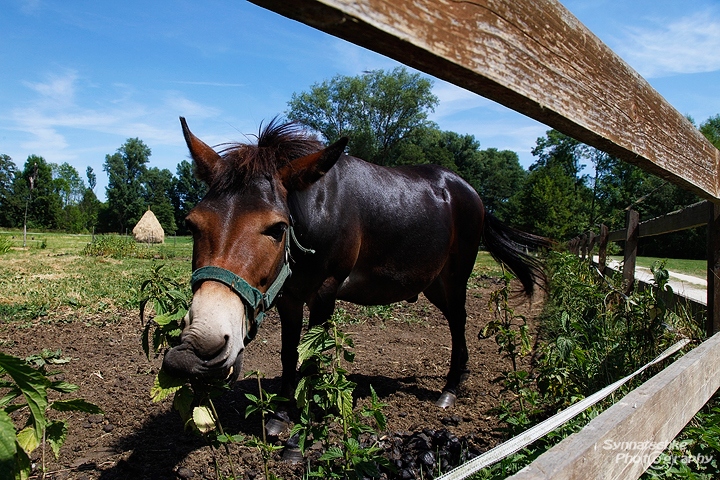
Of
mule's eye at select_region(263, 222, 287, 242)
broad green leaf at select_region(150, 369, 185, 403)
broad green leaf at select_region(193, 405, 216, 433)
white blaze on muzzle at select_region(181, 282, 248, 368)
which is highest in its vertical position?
mule's eye at select_region(263, 222, 287, 242)

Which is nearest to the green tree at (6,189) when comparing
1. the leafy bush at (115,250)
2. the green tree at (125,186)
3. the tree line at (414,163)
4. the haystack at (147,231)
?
the tree line at (414,163)

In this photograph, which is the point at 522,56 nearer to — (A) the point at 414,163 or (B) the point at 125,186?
(A) the point at 414,163

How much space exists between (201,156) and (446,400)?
282 cm

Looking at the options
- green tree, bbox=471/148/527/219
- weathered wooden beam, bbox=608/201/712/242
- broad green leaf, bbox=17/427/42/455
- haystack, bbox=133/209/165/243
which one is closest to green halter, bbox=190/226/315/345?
broad green leaf, bbox=17/427/42/455

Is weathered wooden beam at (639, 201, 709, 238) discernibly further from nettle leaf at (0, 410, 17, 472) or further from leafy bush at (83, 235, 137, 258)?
leafy bush at (83, 235, 137, 258)

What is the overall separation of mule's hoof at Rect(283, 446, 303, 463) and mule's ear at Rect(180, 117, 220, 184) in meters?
1.71

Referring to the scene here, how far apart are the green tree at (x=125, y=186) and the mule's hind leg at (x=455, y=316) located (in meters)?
71.1

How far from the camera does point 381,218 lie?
3621 mm

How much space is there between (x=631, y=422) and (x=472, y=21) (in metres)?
1.30

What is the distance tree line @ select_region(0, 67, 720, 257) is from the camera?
113 ft

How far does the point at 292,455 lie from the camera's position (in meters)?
2.79

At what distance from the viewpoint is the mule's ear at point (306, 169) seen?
2493mm

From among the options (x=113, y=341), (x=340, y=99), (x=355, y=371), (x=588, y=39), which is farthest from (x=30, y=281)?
(x=340, y=99)

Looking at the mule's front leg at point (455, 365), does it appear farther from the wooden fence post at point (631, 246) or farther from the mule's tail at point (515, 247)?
the wooden fence post at point (631, 246)
